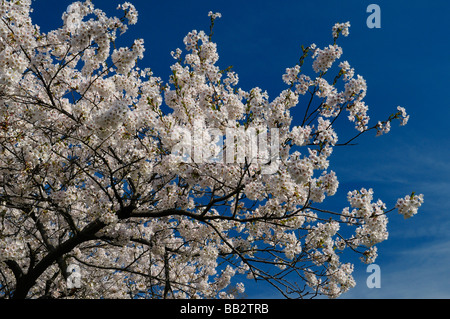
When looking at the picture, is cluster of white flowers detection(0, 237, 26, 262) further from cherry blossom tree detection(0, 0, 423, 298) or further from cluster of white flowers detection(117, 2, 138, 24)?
cluster of white flowers detection(117, 2, 138, 24)

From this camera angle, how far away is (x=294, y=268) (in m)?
7.94

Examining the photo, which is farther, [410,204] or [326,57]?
[326,57]

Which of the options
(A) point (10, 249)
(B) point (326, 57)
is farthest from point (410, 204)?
(A) point (10, 249)

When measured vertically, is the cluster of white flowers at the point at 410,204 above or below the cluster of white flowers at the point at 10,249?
above

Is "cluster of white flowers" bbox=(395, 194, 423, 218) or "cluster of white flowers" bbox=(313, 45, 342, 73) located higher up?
"cluster of white flowers" bbox=(313, 45, 342, 73)

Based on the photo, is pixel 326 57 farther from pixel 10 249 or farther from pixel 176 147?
pixel 10 249

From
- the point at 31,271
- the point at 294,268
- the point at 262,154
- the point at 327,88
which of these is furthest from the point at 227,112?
the point at 31,271

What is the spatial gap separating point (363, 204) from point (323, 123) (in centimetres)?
161

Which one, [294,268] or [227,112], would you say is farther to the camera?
[294,268]

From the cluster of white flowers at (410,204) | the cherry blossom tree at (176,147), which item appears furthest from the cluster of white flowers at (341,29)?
the cluster of white flowers at (410,204)

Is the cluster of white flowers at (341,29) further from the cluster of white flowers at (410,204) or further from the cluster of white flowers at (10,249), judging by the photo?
the cluster of white flowers at (10,249)

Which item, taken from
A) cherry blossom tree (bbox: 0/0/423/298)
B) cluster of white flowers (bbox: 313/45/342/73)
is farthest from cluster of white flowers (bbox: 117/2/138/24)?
cluster of white flowers (bbox: 313/45/342/73)

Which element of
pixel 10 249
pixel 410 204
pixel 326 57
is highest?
pixel 326 57
